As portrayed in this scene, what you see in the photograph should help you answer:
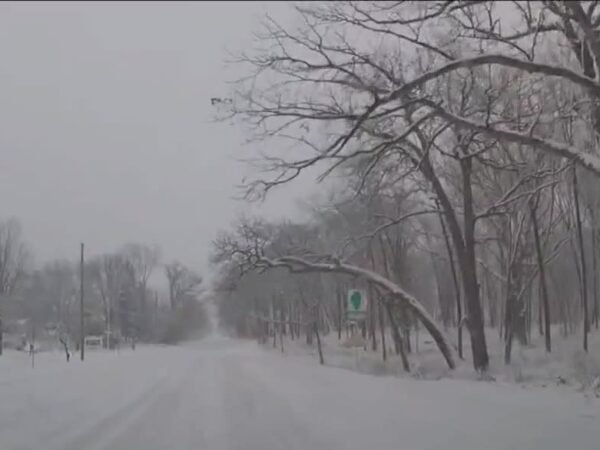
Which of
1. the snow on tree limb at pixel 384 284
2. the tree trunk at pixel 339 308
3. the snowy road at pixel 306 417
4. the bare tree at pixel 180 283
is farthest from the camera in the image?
the bare tree at pixel 180 283

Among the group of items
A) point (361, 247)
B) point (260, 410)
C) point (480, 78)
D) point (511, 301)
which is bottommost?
point (260, 410)

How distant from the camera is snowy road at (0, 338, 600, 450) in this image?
40.0ft

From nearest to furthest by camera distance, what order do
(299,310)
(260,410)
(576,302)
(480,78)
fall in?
(260,410)
(480,78)
(576,302)
(299,310)

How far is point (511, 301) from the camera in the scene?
36.3 metres

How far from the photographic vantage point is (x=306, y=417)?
16.5 meters

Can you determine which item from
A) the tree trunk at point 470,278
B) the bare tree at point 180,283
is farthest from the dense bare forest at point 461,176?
the bare tree at point 180,283

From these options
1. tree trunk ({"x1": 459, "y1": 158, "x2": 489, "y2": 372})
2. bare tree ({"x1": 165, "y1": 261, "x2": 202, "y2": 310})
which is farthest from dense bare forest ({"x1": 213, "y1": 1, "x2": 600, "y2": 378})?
bare tree ({"x1": 165, "y1": 261, "x2": 202, "y2": 310})

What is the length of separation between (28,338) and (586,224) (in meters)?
40.9

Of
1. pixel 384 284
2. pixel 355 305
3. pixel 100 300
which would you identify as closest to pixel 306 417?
pixel 355 305

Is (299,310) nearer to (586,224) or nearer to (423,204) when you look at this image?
(586,224)

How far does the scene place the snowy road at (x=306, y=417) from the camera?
1220 cm

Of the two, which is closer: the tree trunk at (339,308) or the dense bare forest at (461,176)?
the dense bare forest at (461,176)

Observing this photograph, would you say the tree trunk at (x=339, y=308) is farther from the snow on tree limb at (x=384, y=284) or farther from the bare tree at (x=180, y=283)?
the bare tree at (x=180, y=283)

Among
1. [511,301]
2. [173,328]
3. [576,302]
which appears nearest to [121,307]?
[173,328]
